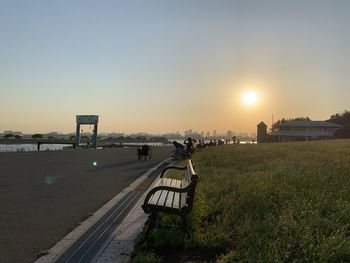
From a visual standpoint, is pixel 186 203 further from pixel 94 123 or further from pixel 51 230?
pixel 94 123

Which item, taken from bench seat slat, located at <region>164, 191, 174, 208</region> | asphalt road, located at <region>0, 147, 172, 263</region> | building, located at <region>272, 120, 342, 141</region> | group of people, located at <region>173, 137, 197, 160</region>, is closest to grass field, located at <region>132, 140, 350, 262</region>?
bench seat slat, located at <region>164, 191, 174, 208</region>

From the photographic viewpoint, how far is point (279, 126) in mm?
118375

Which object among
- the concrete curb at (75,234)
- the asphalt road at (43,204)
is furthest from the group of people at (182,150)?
the concrete curb at (75,234)

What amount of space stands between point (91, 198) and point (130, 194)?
45.7 inches

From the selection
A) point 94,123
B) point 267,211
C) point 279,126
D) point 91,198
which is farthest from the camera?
point 279,126

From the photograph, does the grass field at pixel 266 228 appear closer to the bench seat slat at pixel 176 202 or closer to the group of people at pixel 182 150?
the bench seat slat at pixel 176 202

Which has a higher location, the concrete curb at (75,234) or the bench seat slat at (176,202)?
the bench seat slat at (176,202)

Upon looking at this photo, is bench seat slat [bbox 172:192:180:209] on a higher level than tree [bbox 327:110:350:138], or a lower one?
lower

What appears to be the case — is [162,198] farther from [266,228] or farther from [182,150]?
[182,150]

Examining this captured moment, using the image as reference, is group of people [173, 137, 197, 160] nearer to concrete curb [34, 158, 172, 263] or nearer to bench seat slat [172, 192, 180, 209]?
concrete curb [34, 158, 172, 263]

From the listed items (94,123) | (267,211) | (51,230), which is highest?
(94,123)

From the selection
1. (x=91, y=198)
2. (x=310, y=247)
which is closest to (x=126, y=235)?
(x=310, y=247)

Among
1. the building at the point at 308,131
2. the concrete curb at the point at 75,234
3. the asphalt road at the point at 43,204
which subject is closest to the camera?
the concrete curb at the point at 75,234

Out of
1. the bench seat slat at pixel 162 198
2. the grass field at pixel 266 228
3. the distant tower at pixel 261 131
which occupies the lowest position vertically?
the grass field at pixel 266 228
